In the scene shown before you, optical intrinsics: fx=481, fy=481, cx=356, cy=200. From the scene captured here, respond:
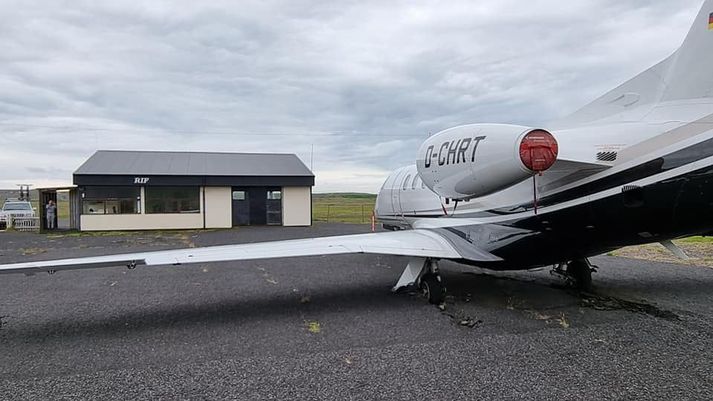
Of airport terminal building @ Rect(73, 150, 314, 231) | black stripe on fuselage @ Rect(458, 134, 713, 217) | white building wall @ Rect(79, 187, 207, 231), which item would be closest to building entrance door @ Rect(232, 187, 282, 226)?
airport terminal building @ Rect(73, 150, 314, 231)

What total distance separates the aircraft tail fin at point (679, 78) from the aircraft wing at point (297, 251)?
3019mm

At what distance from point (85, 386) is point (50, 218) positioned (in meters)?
26.0

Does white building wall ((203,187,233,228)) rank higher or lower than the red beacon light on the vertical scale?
lower

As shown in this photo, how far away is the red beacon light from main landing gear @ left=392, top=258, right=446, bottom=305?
9.81 ft

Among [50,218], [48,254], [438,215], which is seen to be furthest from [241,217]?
[438,215]

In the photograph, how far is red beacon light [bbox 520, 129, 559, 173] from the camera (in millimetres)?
5789

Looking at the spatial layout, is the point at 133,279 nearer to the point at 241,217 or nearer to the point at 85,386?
the point at 85,386

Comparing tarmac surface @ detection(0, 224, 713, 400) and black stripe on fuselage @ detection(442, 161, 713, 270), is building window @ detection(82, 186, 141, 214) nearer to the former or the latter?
tarmac surface @ detection(0, 224, 713, 400)

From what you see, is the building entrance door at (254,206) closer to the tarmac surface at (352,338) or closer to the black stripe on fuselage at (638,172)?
the tarmac surface at (352,338)

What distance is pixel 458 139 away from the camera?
676 centimetres

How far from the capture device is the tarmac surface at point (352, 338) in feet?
15.4

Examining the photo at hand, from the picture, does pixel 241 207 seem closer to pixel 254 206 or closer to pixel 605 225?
pixel 254 206

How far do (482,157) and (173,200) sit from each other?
2324 centimetres

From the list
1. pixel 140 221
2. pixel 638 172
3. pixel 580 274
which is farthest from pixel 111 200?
pixel 638 172
